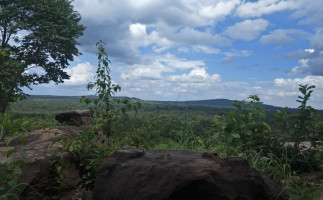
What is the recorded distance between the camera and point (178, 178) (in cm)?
392

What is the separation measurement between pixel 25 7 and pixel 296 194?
25089 millimetres

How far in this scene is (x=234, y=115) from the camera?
678cm

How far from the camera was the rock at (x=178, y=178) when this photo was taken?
3930 mm

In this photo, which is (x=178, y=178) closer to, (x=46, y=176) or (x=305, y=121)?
(x=46, y=176)

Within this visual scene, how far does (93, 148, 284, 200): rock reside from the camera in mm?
3930

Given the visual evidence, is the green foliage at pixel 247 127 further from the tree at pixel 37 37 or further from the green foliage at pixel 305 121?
the tree at pixel 37 37

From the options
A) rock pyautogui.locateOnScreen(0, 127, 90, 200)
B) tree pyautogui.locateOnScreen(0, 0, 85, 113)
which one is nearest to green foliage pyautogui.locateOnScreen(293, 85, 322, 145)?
rock pyautogui.locateOnScreen(0, 127, 90, 200)

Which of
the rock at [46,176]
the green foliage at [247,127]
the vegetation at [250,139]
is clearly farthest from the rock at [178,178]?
the green foliage at [247,127]

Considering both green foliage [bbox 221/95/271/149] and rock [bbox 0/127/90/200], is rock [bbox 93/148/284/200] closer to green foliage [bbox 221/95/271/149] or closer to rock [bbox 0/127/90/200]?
rock [bbox 0/127/90/200]

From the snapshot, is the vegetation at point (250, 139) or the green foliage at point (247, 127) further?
the green foliage at point (247, 127)

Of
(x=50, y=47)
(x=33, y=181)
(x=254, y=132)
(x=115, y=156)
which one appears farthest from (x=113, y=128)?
(x=50, y=47)

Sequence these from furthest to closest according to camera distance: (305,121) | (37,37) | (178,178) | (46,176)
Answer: (37,37)
(305,121)
(46,176)
(178,178)

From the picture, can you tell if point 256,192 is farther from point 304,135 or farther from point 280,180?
point 304,135

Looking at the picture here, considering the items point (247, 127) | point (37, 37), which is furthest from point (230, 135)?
point (37, 37)
